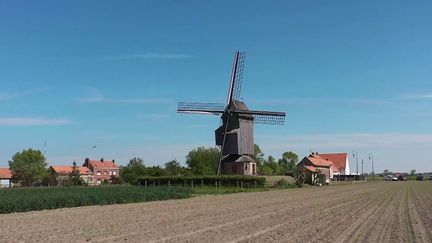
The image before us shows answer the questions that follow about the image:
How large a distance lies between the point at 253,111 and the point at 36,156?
8549 centimetres

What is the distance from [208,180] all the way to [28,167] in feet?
255

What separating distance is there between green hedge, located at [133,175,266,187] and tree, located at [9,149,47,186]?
58659 millimetres

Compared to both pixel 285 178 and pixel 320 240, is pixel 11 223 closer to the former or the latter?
pixel 320 240

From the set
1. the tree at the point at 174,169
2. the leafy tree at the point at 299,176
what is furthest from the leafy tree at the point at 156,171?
the leafy tree at the point at 299,176

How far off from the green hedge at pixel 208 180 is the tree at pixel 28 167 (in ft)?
192

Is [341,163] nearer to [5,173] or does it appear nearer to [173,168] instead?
[173,168]

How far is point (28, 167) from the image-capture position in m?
144

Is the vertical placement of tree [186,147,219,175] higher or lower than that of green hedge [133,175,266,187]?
higher

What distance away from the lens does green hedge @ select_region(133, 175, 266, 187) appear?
79.9 metres

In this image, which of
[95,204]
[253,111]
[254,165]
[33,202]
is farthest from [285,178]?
[33,202]

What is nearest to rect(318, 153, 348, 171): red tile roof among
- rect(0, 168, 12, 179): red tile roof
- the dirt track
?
rect(0, 168, 12, 179): red tile roof

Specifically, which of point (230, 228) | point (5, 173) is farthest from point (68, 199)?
point (5, 173)

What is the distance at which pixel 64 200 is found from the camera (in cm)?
4125

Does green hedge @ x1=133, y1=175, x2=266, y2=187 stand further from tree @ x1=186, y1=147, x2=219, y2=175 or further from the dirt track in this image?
the dirt track
